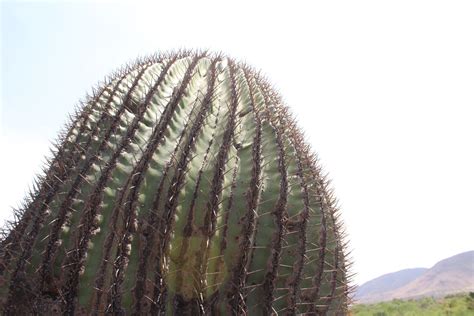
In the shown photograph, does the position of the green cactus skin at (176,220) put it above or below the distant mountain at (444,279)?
below

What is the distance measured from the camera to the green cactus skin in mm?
2727

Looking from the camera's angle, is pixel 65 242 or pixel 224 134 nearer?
pixel 65 242

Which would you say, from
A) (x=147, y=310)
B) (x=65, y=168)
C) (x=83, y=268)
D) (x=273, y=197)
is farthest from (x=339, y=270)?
(x=65, y=168)

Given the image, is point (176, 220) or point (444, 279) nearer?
point (176, 220)

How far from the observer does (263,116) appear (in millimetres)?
3418

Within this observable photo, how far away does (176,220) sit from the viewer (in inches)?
109

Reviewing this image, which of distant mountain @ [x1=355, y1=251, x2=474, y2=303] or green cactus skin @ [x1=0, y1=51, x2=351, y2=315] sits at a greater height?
distant mountain @ [x1=355, y1=251, x2=474, y2=303]

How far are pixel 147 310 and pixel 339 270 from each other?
1307mm

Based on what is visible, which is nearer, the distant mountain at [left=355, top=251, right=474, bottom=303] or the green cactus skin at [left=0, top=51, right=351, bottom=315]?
the green cactus skin at [left=0, top=51, right=351, bottom=315]

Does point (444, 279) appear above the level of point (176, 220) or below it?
above

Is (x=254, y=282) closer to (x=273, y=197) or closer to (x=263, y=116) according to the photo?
(x=273, y=197)

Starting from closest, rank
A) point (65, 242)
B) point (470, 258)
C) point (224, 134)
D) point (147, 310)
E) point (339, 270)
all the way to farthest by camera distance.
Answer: point (147, 310), point (65, 242), point (224, 134), point (339, 270), point (470, 258)

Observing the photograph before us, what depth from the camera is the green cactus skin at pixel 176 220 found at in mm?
2727

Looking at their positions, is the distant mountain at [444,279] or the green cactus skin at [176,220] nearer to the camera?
the green cactus skin at [176,220]
